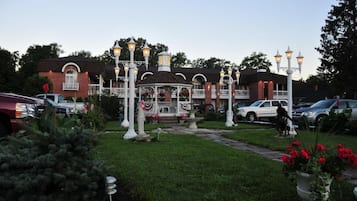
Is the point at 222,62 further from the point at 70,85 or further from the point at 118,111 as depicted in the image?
the point at 118,111

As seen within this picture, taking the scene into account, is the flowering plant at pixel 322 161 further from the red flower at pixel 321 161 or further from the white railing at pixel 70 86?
the white railing at pixel 70 86

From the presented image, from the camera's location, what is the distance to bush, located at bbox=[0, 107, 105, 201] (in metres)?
3.17

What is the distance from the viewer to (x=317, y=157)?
12.1 ft

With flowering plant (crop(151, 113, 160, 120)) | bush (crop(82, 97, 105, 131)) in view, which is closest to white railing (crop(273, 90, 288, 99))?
flowering plant (crop(151, 113, 160, 120))

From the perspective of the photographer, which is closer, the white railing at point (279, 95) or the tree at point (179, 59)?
the white railing at point (279, 95)

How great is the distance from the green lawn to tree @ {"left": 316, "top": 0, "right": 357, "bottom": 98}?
31.9 metres

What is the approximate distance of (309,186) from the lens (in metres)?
3.62

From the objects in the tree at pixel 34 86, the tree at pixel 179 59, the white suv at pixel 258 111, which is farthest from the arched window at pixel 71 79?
the tree at pixel 179 59

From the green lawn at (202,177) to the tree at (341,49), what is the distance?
105ft

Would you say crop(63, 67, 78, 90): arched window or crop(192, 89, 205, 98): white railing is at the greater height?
crop(63, 67, 78, 90): arched window

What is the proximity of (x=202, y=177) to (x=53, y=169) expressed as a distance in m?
2.71

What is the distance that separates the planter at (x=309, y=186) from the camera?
3.43m

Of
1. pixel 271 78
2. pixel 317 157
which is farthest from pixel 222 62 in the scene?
pixel 317 157

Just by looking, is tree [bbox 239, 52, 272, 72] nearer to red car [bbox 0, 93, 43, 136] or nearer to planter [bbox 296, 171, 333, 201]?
red car [bbox 0, 93, 43, 136]
